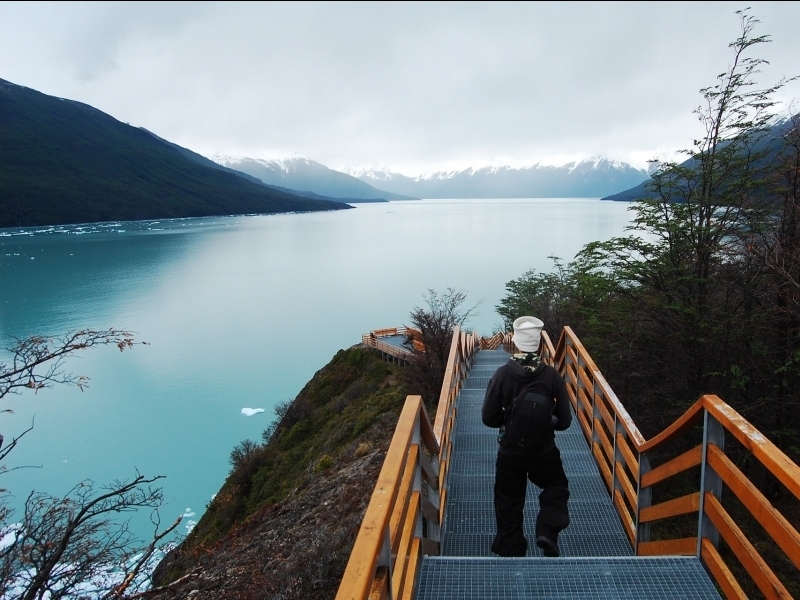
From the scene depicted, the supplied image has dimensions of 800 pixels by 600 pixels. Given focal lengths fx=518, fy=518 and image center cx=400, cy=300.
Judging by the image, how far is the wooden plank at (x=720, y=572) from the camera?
7.47ft

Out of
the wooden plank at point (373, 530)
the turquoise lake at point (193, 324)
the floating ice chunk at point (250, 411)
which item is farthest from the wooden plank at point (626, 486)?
the floating ice chunk at point (250, 411)

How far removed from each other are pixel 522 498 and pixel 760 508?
5.20 feet

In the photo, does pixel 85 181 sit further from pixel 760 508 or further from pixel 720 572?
pixel 760 508

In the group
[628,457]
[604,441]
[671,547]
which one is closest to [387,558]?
[671,547]

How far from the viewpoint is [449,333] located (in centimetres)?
1836

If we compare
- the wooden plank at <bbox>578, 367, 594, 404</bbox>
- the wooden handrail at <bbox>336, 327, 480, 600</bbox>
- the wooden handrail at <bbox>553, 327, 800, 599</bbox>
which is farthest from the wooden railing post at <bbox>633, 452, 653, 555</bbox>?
the wooden plank at <bbox>578, 367, 594, 404</bbox>

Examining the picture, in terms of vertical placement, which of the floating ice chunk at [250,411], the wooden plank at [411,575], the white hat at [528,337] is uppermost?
the white hat at [528,337]

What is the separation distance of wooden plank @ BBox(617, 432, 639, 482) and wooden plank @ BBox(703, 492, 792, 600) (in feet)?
2.88

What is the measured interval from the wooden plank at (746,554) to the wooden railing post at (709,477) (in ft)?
0.12

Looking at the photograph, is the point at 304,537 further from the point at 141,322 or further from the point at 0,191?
the point at 0,191

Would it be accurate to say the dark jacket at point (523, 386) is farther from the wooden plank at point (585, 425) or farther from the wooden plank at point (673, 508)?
the wooden plank at point (585, 425)

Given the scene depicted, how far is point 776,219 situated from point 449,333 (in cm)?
1089

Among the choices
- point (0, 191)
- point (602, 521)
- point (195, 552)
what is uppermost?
point (0, 191)

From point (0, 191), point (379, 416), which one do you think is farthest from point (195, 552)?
point (0, 191)
